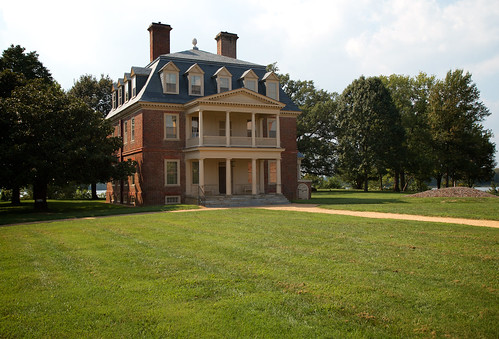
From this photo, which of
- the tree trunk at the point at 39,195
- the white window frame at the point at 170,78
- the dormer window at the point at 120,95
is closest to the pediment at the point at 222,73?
the white window frame at the point at 170,78

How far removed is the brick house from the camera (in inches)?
1105

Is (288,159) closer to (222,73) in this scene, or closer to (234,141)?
(234,141)

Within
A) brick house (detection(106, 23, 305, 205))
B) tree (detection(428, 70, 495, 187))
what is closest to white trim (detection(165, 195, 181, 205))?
brick house (detection(106, 23, 305, 205))

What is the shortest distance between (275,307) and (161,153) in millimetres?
23792

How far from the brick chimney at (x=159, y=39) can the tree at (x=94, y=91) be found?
13097 mm

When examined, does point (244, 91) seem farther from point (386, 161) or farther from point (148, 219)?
point (386, 161)

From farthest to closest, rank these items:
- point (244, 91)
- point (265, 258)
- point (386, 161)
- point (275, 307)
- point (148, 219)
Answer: point (386, 161)
point (244, 91)
point (148, 219)
point (265, 258)
point (275, 307)

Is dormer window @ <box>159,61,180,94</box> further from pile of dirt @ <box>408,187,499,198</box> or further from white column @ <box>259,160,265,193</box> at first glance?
pile of dirt @ <box>408,187,499,198</box>

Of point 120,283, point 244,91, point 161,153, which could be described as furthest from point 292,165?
point 120,283

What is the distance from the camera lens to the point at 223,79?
101ft

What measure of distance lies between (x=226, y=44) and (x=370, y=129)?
1879 centimetres

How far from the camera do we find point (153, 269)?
26.1 ft

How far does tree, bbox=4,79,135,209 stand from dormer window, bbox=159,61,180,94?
556 cm

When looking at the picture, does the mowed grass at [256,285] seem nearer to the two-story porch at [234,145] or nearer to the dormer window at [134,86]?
the two-story porch at [234,145]
